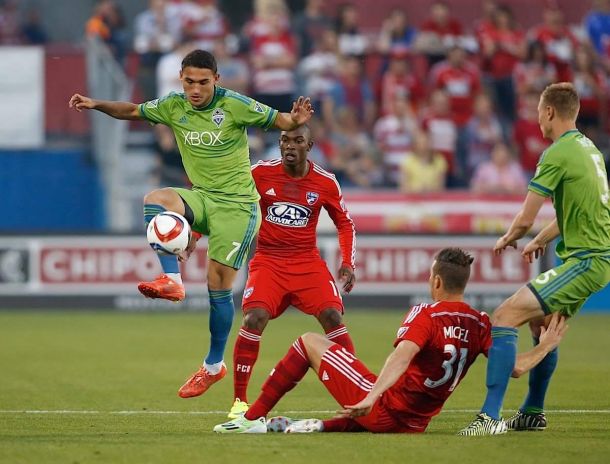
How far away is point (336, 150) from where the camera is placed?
20.3m

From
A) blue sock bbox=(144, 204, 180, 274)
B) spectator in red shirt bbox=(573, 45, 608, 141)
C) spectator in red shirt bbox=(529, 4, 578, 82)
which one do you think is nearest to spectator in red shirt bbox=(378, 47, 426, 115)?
spectator in red shirt bbox=(529, 4, 578, 82)

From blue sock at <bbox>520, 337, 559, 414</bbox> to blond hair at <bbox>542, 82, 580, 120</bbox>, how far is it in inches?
64.0

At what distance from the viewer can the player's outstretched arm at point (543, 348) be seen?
7832 millimetres

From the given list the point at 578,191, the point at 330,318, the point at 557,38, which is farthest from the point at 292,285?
the point at 557,38

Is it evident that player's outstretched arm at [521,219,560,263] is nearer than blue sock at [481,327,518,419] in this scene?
No

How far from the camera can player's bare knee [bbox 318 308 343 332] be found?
9430 mm

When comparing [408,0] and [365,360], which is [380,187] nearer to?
[408,0]

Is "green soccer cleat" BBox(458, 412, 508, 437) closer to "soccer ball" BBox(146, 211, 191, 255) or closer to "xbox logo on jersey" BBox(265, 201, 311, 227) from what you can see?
"soccer ball" BBox(146, 211, 191, 255)

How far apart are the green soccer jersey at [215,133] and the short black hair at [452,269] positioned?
2049 mm

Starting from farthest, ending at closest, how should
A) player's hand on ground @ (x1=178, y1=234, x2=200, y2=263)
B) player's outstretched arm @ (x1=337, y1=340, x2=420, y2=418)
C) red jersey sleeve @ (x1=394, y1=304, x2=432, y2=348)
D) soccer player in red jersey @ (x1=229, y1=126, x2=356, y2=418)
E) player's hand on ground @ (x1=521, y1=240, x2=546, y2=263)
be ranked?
soccer player in red jersey @ (x1=229, y1=126, x2=356, y2=418), player's hand on ground @ (x1=178, y1=234, x2=200, y2=263), player's hand on ground @ (x1=521, y1=240, x2=546, y2=263), red jersey sleeve @ (x1=394, y1=304, x2=432, y2=348), player's outstretched arm @ (x1=337, y1=340, x2=420, y2=418)

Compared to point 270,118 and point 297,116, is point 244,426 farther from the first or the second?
point 270,118

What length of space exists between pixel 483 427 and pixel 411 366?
0.63 meters

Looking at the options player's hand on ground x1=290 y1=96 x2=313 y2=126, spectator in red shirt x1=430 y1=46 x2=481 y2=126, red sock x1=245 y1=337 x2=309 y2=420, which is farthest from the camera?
spectator in red shirt x1=430 y1=46 x2=481 y2=126

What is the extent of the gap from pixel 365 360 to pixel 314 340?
17.1 feet
